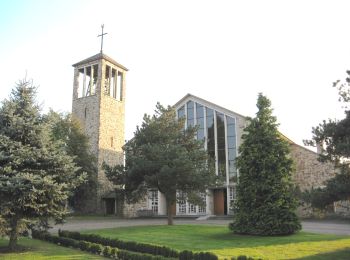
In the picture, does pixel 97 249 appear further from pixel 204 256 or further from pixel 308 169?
pixel 308 169

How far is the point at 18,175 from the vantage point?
540 inches

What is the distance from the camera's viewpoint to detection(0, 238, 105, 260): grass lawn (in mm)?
12867

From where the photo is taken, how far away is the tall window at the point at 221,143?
36938mm

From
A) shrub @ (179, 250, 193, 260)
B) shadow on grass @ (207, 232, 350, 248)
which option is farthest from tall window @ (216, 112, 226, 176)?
shrub @ (179, 250, 193, 260)

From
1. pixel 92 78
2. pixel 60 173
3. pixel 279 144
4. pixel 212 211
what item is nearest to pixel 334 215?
pixel 212 211

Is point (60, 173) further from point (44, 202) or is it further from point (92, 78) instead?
point (92, 78)

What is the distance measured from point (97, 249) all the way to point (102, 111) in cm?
3004

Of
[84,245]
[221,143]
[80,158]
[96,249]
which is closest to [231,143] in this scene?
[221,143]

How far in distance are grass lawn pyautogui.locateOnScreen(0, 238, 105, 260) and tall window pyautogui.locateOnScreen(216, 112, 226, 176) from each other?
2259cm

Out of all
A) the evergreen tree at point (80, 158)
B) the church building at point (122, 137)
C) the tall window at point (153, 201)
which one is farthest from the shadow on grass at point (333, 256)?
the tall window at point (153, 201)

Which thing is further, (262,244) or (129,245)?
(262,244)

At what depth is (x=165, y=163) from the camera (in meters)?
24.1

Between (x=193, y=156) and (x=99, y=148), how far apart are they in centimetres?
1895

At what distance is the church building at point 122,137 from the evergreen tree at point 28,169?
18.4 meters
